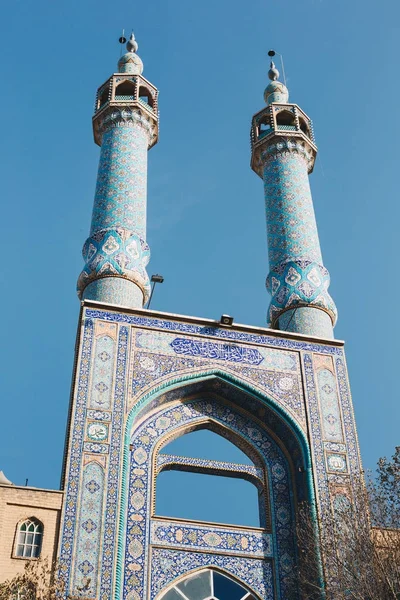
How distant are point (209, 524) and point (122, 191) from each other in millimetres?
5115

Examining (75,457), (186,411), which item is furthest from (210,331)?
(75,457)

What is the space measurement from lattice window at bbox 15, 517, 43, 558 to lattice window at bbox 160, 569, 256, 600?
4.37 ft

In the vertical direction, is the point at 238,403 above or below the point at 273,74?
below

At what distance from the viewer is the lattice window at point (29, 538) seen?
8.64 metres

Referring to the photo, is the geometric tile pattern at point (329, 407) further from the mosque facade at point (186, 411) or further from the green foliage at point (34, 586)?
the green foliage at point (34, 586)

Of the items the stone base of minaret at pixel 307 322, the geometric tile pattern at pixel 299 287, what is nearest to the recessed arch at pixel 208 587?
the stone base of minaret at pixel 307 322

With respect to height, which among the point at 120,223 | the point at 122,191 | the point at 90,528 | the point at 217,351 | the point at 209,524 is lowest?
the point at 90,528

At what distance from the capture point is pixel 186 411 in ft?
34.6

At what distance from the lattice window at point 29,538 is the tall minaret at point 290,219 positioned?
4493mm

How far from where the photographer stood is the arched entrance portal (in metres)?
9.17

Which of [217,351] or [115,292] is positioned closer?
[217,351]

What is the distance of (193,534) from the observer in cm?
945

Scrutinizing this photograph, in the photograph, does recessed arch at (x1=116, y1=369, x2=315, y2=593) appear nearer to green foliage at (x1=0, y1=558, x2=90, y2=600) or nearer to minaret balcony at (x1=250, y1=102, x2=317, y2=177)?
green foliage at (x1=0, y1=558, x2=90, y2=600)

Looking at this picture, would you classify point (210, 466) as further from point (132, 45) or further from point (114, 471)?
point (132, 45)
